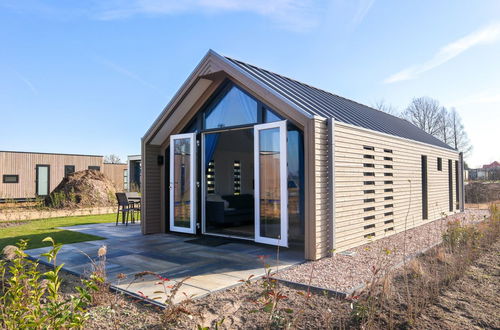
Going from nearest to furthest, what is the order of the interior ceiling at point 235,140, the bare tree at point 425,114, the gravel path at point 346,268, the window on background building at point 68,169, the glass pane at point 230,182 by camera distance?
the gravel path at point 346,268 < the glass pane at point 230,182 < the interior ceiling at point 235,140 < the window on background building at point 68,169 < the bare tree at point 425,114

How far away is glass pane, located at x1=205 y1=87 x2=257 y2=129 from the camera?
21.6 feet

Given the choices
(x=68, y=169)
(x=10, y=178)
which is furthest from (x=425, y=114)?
(x=10, y=178)

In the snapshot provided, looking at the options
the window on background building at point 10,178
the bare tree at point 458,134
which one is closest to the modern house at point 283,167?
the window on background building at point 10,178

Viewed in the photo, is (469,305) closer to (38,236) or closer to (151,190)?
(151,190)

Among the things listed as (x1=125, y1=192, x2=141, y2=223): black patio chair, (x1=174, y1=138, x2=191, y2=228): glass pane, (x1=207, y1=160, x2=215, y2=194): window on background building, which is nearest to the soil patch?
(x1=174, y1=138, x2=191, y2=228): glass pane

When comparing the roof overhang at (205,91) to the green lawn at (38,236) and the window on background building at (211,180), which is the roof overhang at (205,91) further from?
the window on background building at (211,180)

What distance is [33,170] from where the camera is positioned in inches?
772

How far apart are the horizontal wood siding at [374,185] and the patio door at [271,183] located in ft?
2.81

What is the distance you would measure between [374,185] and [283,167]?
7.55ft

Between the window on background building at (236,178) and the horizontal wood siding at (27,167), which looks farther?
the horizontal wood siding at (27,167)

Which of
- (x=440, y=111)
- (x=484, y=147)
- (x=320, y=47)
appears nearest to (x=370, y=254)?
Answer: (x=320, y=47)

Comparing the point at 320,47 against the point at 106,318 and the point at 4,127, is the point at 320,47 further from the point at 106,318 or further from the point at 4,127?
the point at 4,127

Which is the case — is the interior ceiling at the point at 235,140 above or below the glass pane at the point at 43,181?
above

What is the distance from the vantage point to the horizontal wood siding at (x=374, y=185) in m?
5.84
